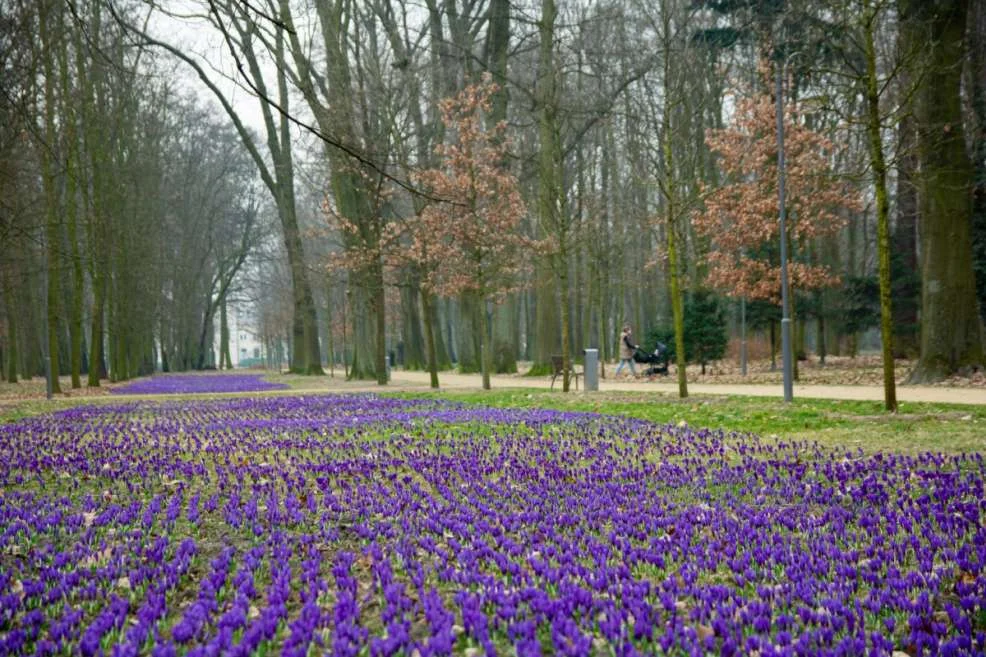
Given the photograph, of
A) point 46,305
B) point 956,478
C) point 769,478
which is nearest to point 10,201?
point 46,305

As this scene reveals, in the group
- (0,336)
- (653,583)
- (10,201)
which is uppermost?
(10,201)

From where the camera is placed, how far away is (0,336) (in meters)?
39.6

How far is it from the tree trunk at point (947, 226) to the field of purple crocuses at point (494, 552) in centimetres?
1014

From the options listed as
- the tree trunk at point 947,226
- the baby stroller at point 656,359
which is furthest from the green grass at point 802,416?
the baby stroller at point 656,359

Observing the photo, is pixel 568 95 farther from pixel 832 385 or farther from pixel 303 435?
pixel 303 435

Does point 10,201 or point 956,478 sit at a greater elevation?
point 10,201

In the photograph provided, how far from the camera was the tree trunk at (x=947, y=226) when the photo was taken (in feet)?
56.1

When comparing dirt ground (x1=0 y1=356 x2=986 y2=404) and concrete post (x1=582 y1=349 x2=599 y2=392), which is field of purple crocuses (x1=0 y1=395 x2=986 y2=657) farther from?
concrete post (x1=582 y1=349 x2=599 y2=392)

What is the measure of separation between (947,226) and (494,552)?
1670 cm

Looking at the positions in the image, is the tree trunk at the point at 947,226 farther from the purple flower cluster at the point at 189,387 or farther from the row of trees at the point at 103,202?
the purple flower cluster at the point at 189,387

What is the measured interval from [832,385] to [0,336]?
38.8 metres

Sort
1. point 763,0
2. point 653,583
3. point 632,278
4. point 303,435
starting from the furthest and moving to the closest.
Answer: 1. point 632,278
2. point 763,0
3. point 303,435
4. point 653,583

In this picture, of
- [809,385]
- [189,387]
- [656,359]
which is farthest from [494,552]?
[189,387]

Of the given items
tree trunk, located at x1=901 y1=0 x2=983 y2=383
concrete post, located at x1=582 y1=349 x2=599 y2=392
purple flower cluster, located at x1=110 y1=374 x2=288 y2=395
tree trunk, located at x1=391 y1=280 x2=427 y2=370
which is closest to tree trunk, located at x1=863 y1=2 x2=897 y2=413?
tree trunk, located at x1=901 y1=0 x2=983 y2=383
